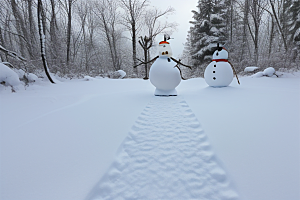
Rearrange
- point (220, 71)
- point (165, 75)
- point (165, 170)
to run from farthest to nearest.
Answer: point (220, 71) → point (165, 75) → point (165, 170)

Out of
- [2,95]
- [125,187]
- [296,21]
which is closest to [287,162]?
[125,187]

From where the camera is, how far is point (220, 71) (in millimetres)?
3756

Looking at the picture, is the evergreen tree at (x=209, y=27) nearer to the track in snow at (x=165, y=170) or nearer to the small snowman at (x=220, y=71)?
the small snowman at (x=220, y=71)

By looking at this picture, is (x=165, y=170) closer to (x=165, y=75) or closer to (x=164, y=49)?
(x=165, y=75)

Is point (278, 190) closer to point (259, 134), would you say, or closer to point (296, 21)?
point (259, 134)

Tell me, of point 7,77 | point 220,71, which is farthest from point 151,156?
point 7,77

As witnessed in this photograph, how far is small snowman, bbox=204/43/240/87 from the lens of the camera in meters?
3.76

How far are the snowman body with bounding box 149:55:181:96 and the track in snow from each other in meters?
1.94

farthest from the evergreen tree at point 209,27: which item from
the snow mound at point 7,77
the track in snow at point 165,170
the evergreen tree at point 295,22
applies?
the snow mound at point 7,77

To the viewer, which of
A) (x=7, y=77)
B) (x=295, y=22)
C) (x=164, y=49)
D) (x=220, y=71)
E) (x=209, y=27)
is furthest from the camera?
(x=209, y=27)

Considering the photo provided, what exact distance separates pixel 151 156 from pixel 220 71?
3451mm

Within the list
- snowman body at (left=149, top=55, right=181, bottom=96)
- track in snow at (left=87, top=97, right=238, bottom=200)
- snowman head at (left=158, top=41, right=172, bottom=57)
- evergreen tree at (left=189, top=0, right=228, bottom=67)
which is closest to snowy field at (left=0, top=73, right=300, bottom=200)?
track in snow at (left=87, top=97, right=238, bottom=200)

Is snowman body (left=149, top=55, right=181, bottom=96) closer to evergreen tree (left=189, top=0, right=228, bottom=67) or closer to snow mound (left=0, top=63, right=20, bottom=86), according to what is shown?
snow mound (left=0, top=63, right=20, bottom=86)

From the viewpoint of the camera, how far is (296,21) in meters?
9.01
